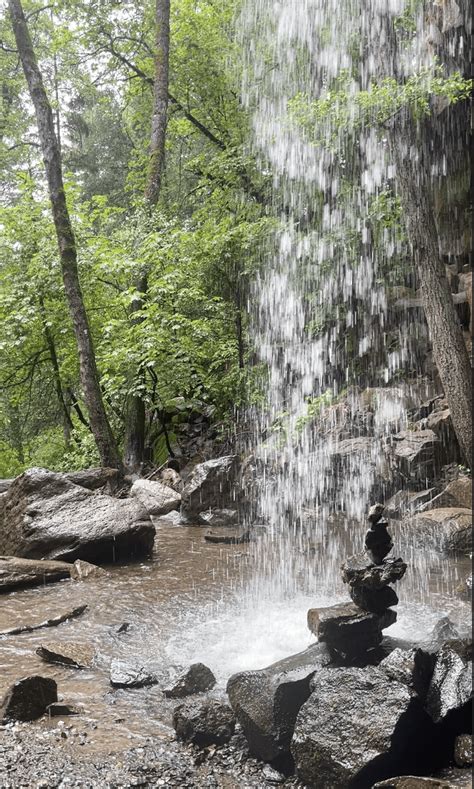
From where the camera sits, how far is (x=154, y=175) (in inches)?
639

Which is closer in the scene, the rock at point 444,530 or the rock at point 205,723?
Answer: the rock at point 205,723

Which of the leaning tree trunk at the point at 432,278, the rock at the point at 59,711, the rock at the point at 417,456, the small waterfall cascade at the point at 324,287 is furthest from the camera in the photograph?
the small waterfall cascade at the point at 324,287

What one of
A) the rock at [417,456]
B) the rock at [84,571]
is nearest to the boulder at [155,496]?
the rock at [84,571]

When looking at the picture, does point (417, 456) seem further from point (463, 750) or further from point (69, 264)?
point (69, 264)

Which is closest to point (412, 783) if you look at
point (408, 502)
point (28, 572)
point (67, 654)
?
point (67, 654)

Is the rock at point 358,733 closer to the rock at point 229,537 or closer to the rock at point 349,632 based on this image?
the rock at point 349,632

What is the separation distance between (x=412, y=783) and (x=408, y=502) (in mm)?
8199

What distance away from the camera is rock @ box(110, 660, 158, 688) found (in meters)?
4.73

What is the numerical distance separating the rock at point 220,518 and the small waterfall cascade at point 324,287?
372mm

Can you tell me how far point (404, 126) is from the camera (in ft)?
43.8

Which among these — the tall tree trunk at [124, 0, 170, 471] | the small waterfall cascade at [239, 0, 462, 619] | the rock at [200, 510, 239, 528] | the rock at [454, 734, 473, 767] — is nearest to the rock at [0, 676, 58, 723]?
the rock at [454, 734, 473, 767]

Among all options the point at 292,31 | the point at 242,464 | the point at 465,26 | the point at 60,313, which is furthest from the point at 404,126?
the point at 60,313

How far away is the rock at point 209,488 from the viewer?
40.4 ft

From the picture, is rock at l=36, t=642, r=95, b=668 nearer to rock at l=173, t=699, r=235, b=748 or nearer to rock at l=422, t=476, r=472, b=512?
rock at l=173, t=699, r=235, b=748
